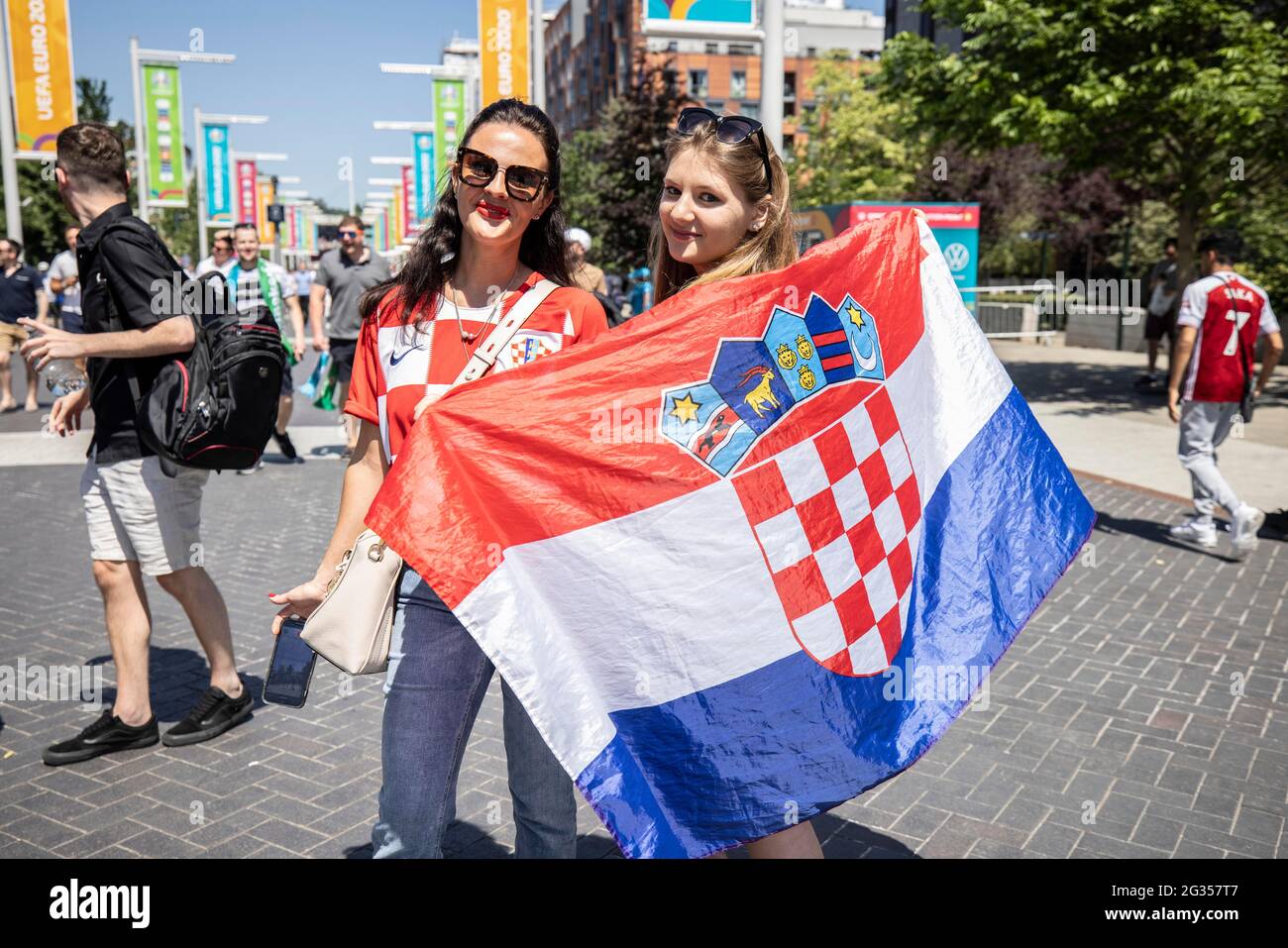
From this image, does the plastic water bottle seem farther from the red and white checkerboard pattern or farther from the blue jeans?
the red and white checkerboard pattern

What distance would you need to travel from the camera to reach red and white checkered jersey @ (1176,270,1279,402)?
7.55m

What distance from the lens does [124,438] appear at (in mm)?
4168

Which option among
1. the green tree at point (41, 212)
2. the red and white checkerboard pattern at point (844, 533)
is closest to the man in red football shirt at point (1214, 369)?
the red and white checkerboard pattern at point (844, 533)

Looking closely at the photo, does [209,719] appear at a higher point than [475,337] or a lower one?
lower

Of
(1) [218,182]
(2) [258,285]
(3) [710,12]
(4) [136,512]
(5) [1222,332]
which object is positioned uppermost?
(1) [218,182]

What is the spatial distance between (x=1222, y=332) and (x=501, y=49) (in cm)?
1054

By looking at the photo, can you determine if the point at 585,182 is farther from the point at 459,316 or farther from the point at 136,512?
the point at 459,316

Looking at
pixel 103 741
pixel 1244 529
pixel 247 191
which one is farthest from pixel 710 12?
pixel 247 191

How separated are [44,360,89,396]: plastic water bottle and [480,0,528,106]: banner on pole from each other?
11.6 m

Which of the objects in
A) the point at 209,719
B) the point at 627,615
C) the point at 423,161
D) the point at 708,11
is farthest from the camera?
the point at 423,161

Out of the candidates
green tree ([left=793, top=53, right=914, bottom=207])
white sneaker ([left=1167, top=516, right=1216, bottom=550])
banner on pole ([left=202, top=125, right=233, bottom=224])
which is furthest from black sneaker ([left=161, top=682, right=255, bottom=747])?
green tree ([left=793, top=53, right=914, bottom=207])

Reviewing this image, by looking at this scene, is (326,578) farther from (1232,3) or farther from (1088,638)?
(1232,3)
